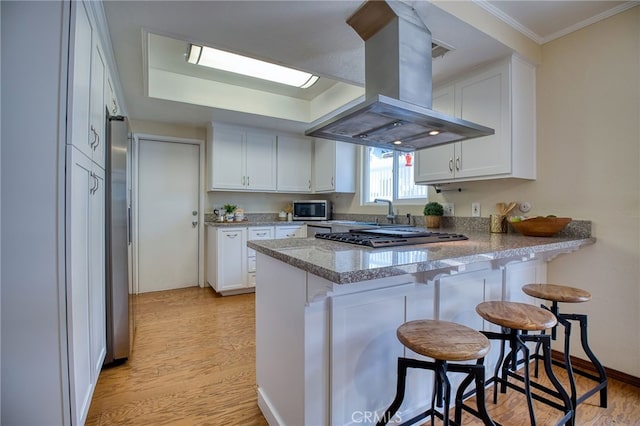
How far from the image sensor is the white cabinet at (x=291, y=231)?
13.1 feet

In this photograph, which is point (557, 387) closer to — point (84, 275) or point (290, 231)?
point (84, 275)

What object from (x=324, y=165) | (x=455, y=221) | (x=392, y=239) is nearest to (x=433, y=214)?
(x=455, y=221)

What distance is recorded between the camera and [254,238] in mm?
3855

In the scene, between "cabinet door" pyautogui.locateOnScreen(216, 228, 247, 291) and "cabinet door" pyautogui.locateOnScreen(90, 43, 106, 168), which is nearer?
"cabinet door" pyautogui.locateOnScreen(90, 43, 106, 168)

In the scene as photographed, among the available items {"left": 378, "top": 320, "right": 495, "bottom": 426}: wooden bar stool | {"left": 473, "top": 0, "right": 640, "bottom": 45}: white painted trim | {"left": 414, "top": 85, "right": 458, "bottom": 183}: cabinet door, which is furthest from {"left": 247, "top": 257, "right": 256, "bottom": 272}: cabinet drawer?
{"left": 473, "top": 0, "right": 640, "bottom": 45}: white painted trim

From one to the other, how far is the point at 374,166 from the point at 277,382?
296 centimetres

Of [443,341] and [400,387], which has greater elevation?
[443,341]

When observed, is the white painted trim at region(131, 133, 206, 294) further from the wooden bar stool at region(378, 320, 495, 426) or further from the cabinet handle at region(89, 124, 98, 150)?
the wooden bar stool at region(378, 320, 495, 426)

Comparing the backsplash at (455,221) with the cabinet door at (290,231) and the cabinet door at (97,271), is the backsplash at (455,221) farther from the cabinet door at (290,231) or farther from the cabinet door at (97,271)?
the cabinet door at (97,271)

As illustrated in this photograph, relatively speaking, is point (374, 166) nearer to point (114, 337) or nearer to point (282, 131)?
point (282, 131)

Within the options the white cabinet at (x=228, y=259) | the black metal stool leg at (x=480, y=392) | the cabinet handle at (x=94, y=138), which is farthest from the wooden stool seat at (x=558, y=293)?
the white cabinet at (x=228, y=259)

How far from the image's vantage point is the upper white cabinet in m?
2.10

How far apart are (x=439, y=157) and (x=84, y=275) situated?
254 cm

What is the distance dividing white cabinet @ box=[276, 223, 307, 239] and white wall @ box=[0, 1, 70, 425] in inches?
115
